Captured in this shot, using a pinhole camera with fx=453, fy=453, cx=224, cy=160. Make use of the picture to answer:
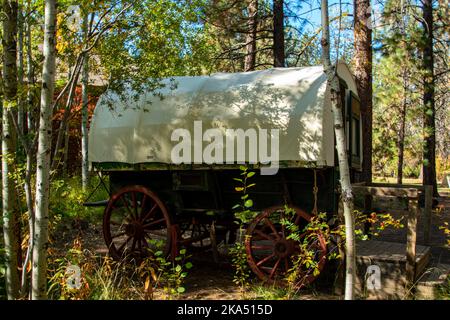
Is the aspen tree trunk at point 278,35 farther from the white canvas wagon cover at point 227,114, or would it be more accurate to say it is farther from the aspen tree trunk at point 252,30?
the white canvas wagon cover at point 227,114

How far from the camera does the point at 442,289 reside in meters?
5.18

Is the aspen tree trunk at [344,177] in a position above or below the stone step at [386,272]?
above

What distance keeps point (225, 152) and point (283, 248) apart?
1.52 meters

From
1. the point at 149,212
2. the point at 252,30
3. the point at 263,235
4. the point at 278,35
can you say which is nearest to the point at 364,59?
the point at 278,35

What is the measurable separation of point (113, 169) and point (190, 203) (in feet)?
4.49

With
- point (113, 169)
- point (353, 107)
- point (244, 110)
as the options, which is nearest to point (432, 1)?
point (353, 107)

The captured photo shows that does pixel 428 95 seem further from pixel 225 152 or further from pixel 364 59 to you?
pixel 225 152

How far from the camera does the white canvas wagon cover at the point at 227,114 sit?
19.4 feet

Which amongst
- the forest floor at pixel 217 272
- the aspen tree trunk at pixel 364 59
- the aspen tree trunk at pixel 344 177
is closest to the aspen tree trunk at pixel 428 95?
the aspen tree trunk at pixel 364 59

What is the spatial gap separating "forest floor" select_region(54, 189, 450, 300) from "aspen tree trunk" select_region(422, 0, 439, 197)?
4232mm

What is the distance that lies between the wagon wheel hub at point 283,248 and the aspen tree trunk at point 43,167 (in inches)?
122

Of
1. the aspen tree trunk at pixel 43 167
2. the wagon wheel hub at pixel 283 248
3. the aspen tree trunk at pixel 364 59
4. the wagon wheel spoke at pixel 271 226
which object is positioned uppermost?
the aspen tree trunk at pixel 364 59
